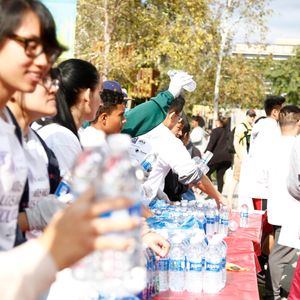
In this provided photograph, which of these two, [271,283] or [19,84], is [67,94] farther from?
[271,283]

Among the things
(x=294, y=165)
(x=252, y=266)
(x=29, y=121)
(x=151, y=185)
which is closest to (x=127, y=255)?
(x=29, y=121)

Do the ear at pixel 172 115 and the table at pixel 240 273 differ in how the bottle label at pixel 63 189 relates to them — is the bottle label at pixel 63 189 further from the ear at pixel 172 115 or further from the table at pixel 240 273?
the ear at pixel 172 115

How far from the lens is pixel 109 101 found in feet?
11.1

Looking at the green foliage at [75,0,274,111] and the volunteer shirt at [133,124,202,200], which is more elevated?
the green foliage at [75,0,274,111]

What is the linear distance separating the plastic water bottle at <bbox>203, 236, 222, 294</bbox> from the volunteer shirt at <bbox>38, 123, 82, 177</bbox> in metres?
0.79

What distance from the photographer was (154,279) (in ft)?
8.23

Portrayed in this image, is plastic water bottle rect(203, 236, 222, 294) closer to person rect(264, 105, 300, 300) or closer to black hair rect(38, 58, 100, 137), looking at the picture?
black hair rect(38, 58, 100, 137)

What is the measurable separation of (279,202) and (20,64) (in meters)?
3.95

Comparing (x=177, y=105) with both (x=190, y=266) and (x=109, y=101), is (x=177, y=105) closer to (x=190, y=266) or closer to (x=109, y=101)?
(x=109, y=101)

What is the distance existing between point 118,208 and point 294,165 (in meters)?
3.52

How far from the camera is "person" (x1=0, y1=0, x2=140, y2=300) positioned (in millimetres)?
955

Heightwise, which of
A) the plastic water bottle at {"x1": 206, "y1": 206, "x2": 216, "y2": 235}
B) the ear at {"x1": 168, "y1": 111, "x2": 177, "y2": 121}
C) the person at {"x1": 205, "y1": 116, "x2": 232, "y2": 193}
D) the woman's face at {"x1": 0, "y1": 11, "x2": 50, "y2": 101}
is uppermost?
the woman's face at {"x1": 0, "y1": 11, "x2": 50, "y2": 101}

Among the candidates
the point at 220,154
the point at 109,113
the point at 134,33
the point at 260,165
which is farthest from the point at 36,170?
the point at 134,33

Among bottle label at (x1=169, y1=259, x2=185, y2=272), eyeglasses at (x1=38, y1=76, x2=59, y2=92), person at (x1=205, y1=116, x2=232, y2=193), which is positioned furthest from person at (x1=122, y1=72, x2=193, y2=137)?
person at (x1=205, y1=116, x2=232, y2=193)
